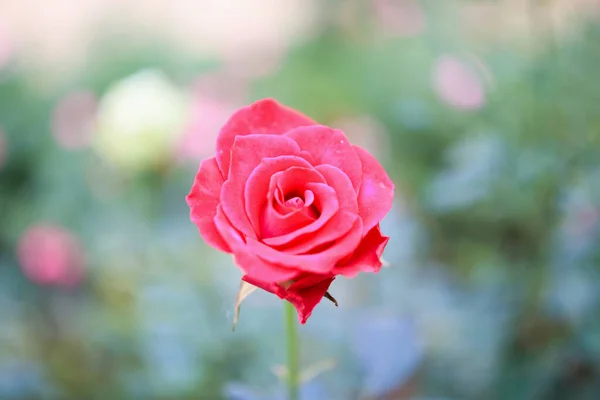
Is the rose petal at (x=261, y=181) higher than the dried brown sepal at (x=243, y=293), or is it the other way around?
the rose petal at (x=261, y=181)

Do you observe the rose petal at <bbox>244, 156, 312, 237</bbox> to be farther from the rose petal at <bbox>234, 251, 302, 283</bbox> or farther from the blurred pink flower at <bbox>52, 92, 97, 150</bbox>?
the blurred pink flower at <bbox>52, 92, 97, 150</bbox>

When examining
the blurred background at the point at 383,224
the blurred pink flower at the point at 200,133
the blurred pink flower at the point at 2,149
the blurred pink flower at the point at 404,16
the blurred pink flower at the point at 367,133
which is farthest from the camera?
the blurred pink flower at the point at 404,16

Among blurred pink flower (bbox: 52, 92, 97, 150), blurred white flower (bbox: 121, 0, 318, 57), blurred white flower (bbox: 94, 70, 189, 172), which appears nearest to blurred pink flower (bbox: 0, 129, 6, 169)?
blurred pink flower (bbox: 52, 92, 97, 150)

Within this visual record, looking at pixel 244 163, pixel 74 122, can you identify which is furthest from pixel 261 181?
pixel 74 122

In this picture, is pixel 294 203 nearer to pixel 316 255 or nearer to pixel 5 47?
pixel 316 255

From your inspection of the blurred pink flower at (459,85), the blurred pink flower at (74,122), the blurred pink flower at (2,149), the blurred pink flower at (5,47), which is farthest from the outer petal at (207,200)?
the blurred pink flower at (5,47)

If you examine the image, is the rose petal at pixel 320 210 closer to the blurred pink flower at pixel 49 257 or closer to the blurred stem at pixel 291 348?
the blurred stem at pixel 291 348

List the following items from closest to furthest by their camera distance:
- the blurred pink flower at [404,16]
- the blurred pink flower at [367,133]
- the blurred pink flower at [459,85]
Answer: the blurred pink flower at [459,85] < the blurred pink flower at [367,133] < the blurred pink flower at [404,16]

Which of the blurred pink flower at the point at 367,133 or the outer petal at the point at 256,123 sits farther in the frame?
the blurred pink flower at the point at 367,133
